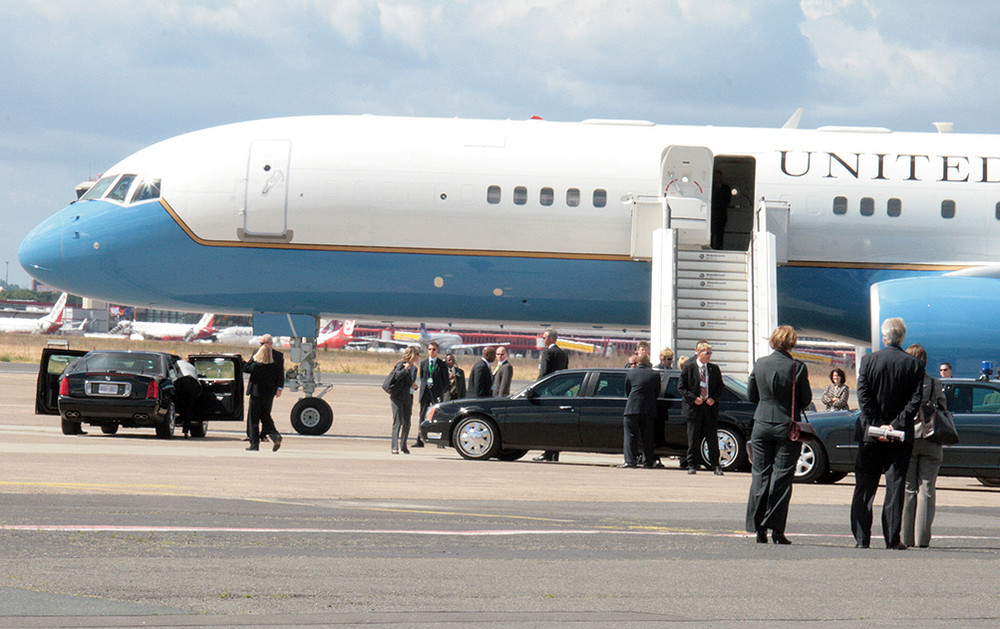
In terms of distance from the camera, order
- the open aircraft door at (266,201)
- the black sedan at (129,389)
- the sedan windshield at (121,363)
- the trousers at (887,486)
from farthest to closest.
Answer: the open aircraft door at (266,201)
the sedan windshield at (121,363)
the black sedan at (129,389)
the trousers at (887,486)

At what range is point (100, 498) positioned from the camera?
1167 centimetres

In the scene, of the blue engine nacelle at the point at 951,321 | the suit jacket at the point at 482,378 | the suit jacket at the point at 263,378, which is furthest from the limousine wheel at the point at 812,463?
the suit jacket at the point at 263,378

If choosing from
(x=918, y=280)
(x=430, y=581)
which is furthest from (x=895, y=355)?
(x=918, y=280)

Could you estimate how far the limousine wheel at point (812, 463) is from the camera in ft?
55.0

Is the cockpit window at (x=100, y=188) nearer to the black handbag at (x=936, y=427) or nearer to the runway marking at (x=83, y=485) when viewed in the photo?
the runway marking at (x=83, y=485)

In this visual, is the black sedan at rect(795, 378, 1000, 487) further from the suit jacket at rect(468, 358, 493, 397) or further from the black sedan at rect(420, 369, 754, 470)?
the suit jacket at rect(468, 358, 493, 397)

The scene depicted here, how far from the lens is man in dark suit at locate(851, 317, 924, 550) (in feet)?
34.2

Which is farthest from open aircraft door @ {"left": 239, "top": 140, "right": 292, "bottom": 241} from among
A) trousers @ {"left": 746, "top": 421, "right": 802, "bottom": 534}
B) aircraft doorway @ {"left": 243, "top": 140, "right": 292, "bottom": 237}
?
trousers @ {"left": 746, "top": 421, "right": 802, "bottom": 534}

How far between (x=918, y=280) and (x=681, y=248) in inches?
155

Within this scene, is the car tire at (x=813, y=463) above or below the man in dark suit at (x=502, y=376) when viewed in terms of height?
below

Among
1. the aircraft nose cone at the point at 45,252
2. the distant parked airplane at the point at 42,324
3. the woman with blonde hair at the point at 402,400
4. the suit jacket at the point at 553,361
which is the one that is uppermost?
the distant parked airplane at the point at 42,324

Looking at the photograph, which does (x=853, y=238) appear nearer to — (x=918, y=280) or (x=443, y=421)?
(x=918, y=280)

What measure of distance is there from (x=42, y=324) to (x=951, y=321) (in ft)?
368

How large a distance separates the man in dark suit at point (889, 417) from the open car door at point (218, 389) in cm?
1349
